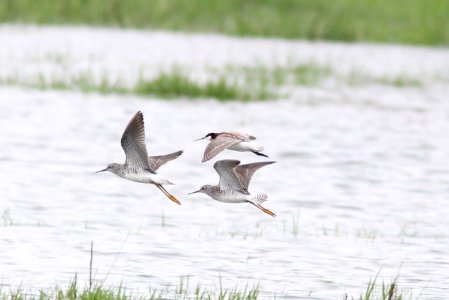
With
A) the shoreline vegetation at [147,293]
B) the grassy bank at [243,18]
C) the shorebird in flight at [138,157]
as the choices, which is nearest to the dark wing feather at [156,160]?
the shorebird in flight at [138,157]

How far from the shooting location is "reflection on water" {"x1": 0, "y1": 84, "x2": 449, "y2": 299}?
787cm

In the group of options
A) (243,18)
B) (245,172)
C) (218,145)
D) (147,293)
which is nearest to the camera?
(218,145)

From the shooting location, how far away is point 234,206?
425 inches

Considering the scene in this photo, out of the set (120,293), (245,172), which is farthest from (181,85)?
(245,172)

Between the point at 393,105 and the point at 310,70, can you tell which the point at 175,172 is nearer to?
the point at 393,105

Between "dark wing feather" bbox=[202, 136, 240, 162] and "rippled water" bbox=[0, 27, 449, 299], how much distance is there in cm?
188

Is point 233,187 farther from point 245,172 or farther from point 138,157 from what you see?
point 138,157

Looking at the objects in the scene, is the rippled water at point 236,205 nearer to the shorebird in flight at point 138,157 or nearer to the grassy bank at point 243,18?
the shorebird in flight at point 138,157

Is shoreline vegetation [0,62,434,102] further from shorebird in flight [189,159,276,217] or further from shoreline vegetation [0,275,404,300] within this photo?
shorebird in flight [189,159,276,217]

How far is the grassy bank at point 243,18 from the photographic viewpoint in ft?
85.4

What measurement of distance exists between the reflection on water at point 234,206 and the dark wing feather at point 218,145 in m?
1.90

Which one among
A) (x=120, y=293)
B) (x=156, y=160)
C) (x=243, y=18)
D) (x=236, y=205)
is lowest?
(x=236, y=205)

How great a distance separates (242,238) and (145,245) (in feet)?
2.77

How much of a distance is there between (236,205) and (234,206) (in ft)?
0.26
